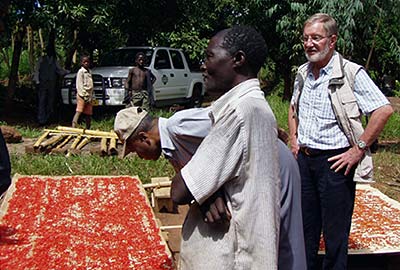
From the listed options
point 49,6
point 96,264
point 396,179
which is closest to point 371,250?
point 96,264

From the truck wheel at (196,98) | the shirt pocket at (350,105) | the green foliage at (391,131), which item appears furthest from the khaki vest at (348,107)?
the truck wheel at (196,98)

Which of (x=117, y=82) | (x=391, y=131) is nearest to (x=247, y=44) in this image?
(x=391, y=131)

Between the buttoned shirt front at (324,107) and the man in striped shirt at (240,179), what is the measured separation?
1.68 meters

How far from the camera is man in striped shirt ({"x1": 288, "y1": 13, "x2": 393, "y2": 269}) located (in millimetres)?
3553

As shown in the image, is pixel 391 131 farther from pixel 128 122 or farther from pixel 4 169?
pixel 4 169

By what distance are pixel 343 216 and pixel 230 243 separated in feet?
6.01

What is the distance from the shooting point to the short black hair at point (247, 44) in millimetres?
2117

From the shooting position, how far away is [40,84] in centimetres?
1399

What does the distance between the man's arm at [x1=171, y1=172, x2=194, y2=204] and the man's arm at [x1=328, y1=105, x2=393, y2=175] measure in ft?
5.92

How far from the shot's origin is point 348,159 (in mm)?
3574

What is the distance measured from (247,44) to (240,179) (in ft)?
1.74

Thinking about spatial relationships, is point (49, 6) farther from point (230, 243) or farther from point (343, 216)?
point (230, 243)

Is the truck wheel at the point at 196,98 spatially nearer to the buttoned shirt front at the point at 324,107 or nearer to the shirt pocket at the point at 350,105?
the buttoned shirt front at the point at 324,107

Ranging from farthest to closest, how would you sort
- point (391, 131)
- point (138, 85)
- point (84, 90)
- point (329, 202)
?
point (391, 131)
point (138, 85)
point (84, 90)
point (329, 202)
